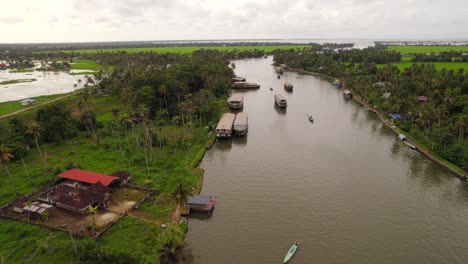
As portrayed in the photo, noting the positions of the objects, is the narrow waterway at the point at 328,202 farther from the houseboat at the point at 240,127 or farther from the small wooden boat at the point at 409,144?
the houseboat at the point at 240,127

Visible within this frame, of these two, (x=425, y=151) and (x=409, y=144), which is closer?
(x=425, y=151)

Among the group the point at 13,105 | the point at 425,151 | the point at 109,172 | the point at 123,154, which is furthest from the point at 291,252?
the point at 13,105

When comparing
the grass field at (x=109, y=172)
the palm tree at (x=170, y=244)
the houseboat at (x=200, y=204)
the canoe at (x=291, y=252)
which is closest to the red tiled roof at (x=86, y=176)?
the grass field at (x=109, y=172)

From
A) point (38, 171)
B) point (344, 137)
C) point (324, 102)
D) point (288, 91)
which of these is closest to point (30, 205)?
point (38, 171)

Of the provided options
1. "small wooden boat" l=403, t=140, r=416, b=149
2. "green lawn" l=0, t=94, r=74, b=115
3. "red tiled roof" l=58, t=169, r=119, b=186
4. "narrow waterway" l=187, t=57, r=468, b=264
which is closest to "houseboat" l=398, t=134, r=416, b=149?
"small wooden boat" l=403, t=140, r=416, b=149

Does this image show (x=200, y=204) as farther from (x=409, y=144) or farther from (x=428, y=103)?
(x=428, y=103)

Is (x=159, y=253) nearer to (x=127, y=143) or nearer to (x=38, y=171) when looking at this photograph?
(x=38, y=171)

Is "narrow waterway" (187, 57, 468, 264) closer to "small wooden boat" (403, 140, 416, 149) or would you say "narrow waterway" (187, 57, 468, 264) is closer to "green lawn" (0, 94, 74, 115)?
"small wooden boat" (403, 140, 416, 149)
